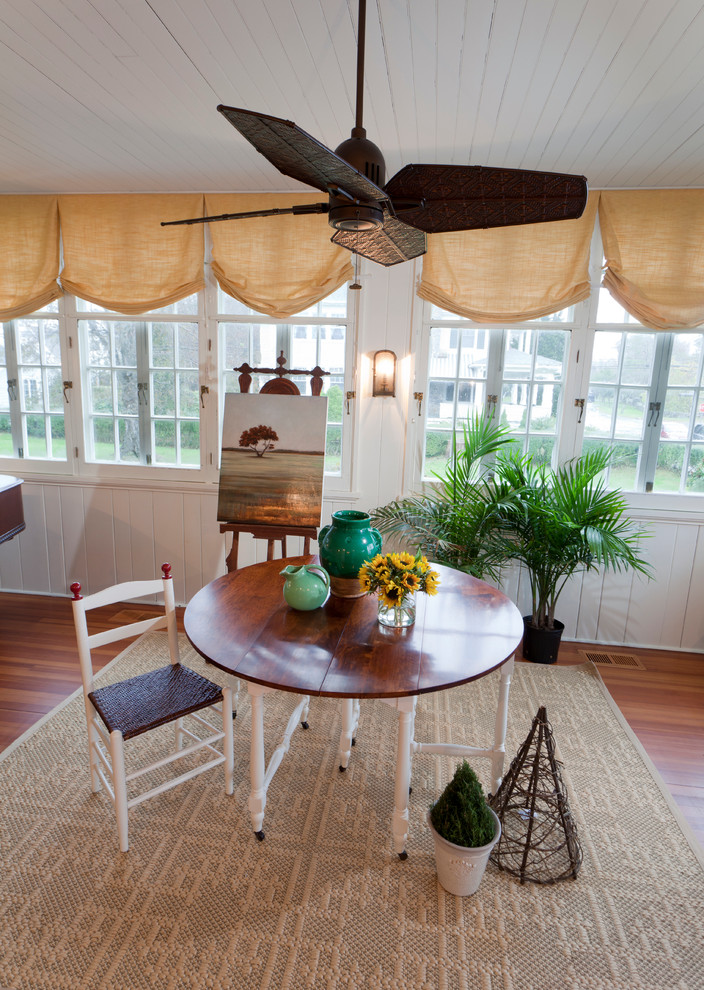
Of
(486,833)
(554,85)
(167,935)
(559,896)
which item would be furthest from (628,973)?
(554,85)

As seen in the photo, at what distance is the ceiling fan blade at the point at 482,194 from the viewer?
141cm

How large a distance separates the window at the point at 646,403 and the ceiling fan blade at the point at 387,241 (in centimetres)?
213

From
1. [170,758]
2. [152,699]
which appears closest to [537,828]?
[170,758]

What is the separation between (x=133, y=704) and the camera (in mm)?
2086

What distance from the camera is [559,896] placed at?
1.93 metres

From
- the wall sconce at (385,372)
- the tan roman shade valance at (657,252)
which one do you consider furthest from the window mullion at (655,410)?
the wall sconce at (385,372)

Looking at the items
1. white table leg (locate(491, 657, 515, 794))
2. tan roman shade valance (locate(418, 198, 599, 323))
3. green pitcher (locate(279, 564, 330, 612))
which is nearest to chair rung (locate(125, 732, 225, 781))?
green pitcher (locate(279, 564, 330, 612))

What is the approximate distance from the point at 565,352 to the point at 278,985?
11.0 feet

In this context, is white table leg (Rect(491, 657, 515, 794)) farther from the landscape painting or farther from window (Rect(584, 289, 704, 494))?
window (Rect(584, 289, 704, 494))

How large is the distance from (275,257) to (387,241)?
211 cm

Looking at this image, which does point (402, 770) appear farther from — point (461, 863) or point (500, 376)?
point (500, 376)

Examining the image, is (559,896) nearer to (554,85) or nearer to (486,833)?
(486,833)

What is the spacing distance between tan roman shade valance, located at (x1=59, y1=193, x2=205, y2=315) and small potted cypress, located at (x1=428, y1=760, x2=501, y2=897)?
10.5ft

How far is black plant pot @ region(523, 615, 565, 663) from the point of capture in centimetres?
348
